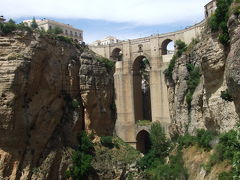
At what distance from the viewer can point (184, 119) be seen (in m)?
27.6

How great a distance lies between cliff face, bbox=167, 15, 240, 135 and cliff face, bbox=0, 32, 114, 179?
24.3ft

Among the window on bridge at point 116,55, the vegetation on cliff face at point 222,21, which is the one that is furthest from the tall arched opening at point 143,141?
the vegetation on cliff face at point 222,21

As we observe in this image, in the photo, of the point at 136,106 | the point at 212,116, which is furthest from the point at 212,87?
the point at 136,106

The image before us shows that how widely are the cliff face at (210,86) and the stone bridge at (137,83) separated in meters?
15.1

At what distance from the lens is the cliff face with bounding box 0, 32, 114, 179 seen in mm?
26828

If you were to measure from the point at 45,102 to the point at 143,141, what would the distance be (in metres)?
21.7

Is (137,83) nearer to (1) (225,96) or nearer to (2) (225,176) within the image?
(1) (225,96)

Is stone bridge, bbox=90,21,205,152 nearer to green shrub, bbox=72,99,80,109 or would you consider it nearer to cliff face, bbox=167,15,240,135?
green shrub, bbox=72,99,80,109

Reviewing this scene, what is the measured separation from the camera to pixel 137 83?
163 ft

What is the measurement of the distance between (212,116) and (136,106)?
88.7ft

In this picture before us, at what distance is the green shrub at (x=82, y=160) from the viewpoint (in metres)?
29.3

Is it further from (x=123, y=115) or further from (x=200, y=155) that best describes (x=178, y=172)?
(x=123, y=115)

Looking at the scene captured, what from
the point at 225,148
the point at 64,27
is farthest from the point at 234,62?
the point at 64,27

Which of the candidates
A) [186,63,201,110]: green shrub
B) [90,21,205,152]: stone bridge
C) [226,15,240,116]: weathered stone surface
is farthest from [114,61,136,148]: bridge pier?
[226,15,240,116]: weathered stone surface
